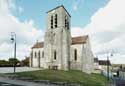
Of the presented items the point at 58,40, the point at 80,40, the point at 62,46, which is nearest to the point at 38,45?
the point at 58,40

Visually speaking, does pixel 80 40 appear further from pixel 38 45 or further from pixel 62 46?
pixel 38 45

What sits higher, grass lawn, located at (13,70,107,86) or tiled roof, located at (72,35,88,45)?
tiled roof, located at (72,35,88,45)

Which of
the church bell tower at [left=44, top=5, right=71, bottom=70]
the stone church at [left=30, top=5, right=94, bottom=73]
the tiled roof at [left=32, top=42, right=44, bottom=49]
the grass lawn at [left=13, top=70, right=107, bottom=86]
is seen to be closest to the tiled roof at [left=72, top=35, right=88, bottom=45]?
the stone church at [left=30, top=5, right=94, bottom=73]

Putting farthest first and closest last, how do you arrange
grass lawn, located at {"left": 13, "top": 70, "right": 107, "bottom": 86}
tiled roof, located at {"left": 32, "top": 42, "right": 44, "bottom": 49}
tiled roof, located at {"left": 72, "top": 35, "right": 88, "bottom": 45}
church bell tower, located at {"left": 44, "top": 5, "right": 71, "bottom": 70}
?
tiled roof, located at {"left": 32, "top": 42, "right": 44, "bottom": 49}, tiled roof, located at {"left": 72, "top": 35, "right": 88, "bottom": 45}, church bell tower, located at {"left": 44, "top": 5, "right": 71, "bottom": 70}, grass lawn, located at {"left": 13, "top": 70, "right": 107, "bottom": 86}

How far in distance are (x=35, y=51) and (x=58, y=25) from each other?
16.2m

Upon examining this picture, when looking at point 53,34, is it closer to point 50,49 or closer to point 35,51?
point 50,49

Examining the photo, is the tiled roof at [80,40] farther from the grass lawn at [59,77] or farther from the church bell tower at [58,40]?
the grass lawn at [59,77]

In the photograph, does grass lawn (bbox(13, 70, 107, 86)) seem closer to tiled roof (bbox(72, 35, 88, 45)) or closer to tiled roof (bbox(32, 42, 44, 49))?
tiled roof (bbox(72, 35, 88, 45))

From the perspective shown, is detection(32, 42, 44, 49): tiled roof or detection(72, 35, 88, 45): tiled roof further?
detection(32, 42, 44, 49): tiled roof

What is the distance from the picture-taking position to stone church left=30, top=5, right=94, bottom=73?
64.8 meters

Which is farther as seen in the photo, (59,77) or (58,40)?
(58,40)

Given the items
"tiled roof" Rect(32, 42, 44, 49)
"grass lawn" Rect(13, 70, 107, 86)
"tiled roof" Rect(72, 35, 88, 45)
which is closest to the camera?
"grass lawn" Rect(13, 70, 107, 86)

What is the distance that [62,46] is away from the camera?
6494cm

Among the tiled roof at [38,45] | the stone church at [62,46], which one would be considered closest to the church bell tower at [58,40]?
the stone church at [62,46]
